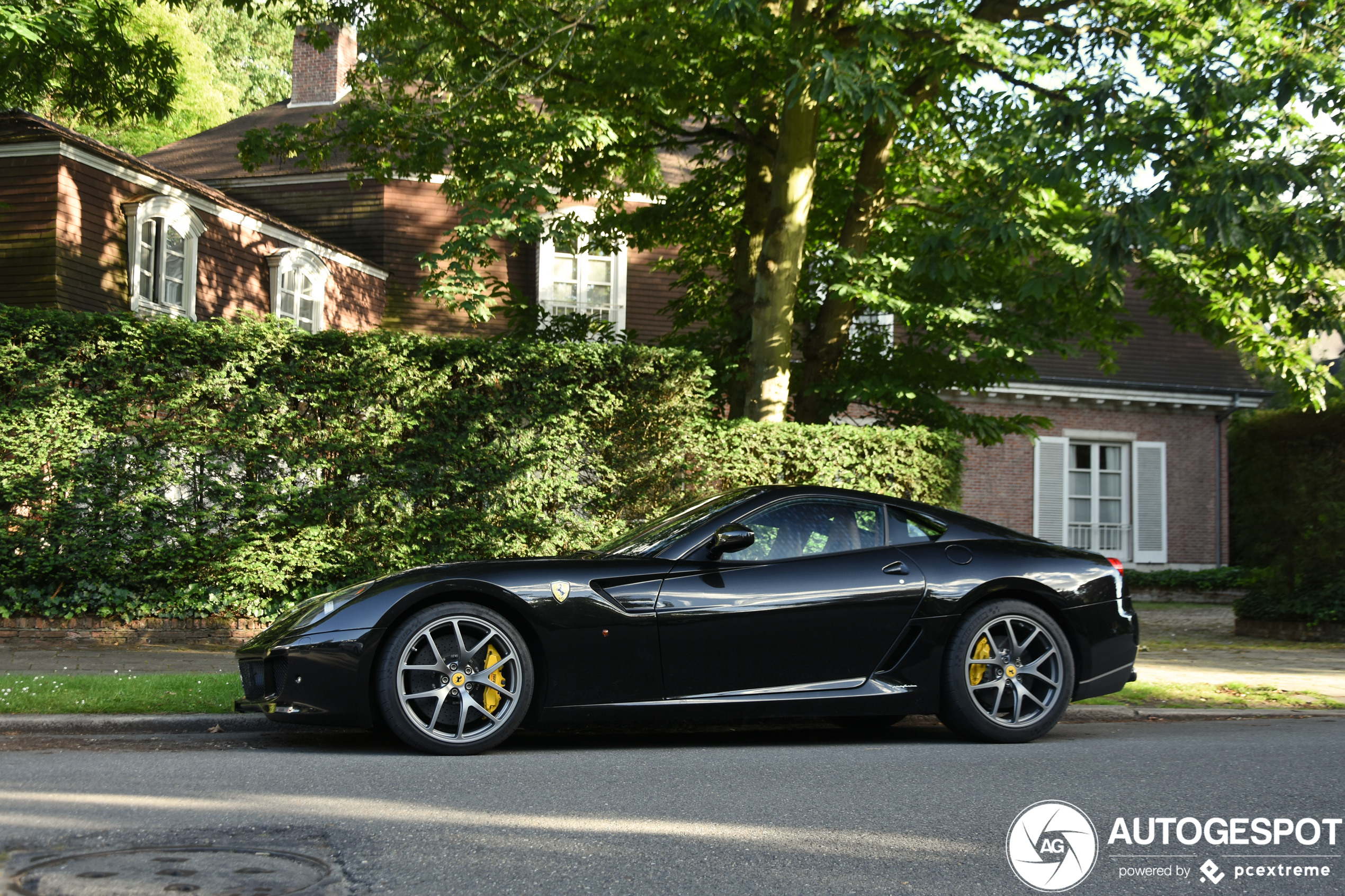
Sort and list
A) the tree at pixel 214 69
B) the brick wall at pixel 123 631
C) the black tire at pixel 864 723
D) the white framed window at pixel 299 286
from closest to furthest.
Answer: the black tire at pixel 864 723
the brick wall at pixel 123 631
the white framed window at pixel 299 286
the tree at pixel 214 69

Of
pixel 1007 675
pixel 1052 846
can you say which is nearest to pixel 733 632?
pixel 1007 675

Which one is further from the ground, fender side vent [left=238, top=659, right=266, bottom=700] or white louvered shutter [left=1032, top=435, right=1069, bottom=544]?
white louvered shutter [left=1032, top=435, right=1069, bottom=544]

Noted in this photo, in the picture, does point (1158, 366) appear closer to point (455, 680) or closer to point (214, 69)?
point (455, 680)

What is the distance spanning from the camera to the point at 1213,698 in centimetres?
845

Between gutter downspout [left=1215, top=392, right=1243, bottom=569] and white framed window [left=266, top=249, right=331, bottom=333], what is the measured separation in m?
19.9

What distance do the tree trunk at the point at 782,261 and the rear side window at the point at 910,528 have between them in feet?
21.6

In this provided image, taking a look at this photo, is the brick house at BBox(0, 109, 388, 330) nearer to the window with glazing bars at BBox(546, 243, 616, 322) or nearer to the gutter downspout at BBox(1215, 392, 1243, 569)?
the window with glazing bars at BBox(546, 243, 616, 322)

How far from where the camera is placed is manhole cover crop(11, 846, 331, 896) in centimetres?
336

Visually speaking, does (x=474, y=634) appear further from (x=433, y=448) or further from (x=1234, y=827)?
(x=433, y=448)

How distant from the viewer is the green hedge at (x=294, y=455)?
9945 mm

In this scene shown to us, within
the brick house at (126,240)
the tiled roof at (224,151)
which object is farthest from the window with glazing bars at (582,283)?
the tiled roof at (224,151)

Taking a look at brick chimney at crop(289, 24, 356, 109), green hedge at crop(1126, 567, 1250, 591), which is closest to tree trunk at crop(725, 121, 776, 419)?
green hedge at crop(1126, 567, 1250, 591)

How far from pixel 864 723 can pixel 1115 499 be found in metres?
21.1

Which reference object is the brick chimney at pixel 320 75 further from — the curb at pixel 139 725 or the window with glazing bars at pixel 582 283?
the curb at pixel 139 725
